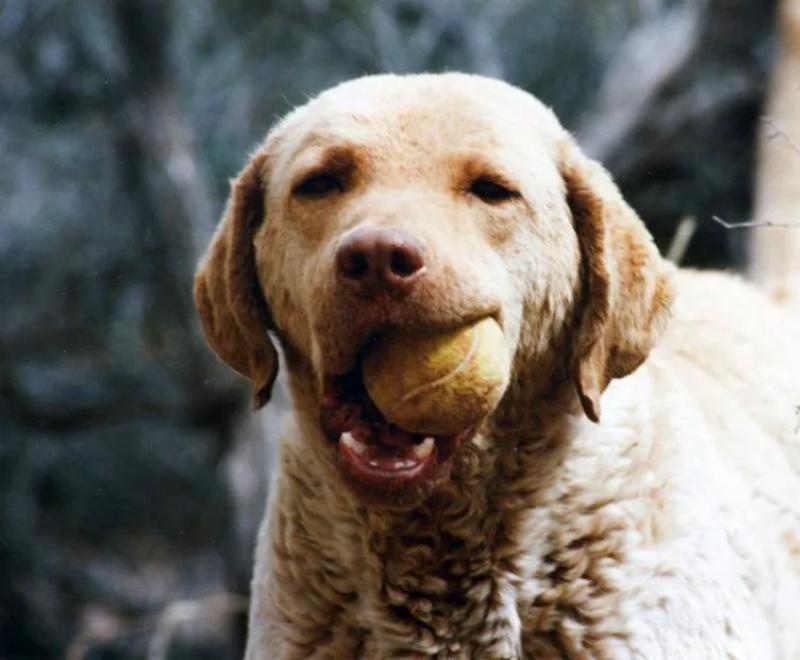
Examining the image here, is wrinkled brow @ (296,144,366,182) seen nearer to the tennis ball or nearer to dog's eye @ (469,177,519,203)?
dog's eye @ (469,177,519,203)

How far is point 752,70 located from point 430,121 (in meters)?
5.13

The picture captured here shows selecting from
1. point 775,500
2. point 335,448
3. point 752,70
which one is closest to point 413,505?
point 335,448

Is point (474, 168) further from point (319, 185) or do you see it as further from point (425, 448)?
point (425, 448)

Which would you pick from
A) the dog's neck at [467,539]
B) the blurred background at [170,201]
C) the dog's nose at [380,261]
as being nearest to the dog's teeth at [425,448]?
the dog's neck at [467,539]

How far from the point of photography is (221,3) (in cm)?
1191

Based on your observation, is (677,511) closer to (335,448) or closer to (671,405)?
(671,405)

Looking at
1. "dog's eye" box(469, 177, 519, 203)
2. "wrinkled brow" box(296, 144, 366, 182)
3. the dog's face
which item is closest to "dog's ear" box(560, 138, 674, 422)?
the dog's face

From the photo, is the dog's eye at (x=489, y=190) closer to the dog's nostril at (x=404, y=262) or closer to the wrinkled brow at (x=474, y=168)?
the wrinkled brow at (x=474, y=168)

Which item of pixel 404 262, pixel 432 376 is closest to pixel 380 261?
pixel 404 262

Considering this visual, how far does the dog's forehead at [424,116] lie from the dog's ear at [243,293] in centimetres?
20

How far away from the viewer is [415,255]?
372cm

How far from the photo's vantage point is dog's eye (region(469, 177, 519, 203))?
4.15 m

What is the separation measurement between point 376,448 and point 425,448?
12 cm

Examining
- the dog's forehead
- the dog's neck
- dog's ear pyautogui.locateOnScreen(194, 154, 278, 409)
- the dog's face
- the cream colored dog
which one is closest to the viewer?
the dog's face
